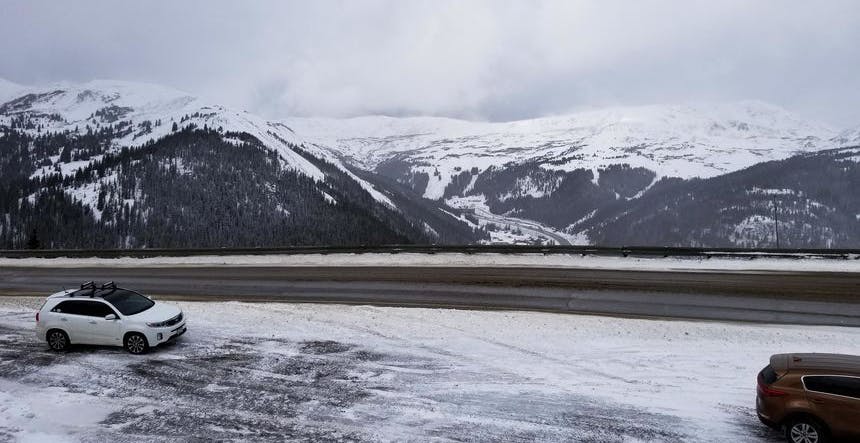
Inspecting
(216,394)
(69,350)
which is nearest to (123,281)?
(69,350)

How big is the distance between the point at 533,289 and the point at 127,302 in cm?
1668

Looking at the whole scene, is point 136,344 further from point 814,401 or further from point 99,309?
point 814,401

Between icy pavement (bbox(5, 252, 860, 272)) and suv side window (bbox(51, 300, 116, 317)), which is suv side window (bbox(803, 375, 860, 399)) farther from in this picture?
suv side window (bbox(51, 300, 116, 317))

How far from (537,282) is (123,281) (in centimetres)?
2396

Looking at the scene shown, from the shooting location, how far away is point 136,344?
16141 mm

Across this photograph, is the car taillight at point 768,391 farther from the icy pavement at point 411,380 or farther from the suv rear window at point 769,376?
the icy pavement at point 411,380

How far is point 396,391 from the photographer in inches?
515

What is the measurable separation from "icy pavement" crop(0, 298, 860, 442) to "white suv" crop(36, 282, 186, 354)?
506 mm

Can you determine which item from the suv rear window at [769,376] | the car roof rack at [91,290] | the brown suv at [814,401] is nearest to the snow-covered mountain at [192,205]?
the car roof rack at [91,290]

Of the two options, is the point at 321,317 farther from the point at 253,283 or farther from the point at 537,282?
the point at 537,282

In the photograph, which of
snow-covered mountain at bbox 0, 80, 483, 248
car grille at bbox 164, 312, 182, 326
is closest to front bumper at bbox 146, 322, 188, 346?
car grille at bbox 164, 312, 182, 326

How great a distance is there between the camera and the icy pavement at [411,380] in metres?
11.0

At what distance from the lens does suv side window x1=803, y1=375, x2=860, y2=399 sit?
9766 millimetres

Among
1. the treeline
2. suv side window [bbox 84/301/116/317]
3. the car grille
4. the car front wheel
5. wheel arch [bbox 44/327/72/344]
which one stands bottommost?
the car front wheel
